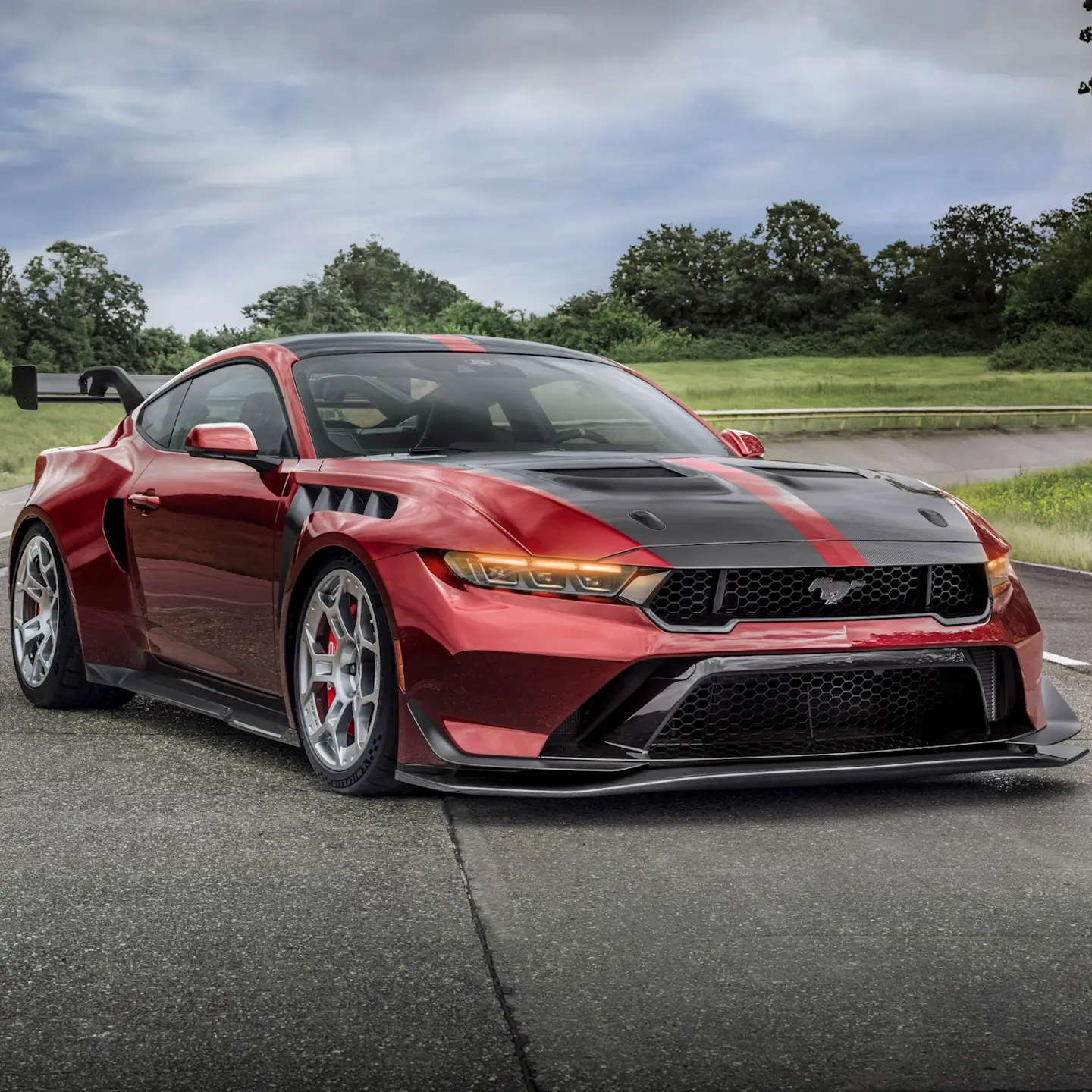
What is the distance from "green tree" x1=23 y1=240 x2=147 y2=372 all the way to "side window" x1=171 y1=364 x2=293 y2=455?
101834 millimetres

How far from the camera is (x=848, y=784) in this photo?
561 centimetres

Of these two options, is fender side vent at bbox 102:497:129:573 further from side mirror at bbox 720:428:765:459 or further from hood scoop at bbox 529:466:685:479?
side mirror at bbox 720:428:765:459

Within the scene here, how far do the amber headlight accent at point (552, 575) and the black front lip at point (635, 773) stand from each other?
428 mm

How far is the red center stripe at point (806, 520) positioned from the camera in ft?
16.5

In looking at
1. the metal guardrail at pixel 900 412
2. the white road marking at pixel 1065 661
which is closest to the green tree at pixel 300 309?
the metal guardrail at pixel 900 412

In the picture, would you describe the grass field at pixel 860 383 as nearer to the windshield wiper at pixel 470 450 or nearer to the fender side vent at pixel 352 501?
the windshield wiper at pixel 470 450

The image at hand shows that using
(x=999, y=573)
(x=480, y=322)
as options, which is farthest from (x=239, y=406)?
(x=480, y=322)

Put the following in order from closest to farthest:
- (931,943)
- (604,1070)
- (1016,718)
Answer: (604,1070)
(931,943)
(1016,718)

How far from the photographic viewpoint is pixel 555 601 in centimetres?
486

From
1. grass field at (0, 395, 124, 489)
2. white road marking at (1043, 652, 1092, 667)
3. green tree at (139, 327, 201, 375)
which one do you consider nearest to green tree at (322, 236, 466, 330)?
green tree at (139, 327, 201, 375)

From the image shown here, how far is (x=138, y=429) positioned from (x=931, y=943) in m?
4.16

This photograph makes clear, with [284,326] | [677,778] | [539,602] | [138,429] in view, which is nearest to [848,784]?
[677,778]

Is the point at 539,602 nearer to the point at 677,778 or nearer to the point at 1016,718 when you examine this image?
the point at 677,778

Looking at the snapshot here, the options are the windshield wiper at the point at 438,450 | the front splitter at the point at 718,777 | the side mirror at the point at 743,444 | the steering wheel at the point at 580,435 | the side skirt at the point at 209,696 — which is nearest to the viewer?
the front splitter at the point at 718,777
